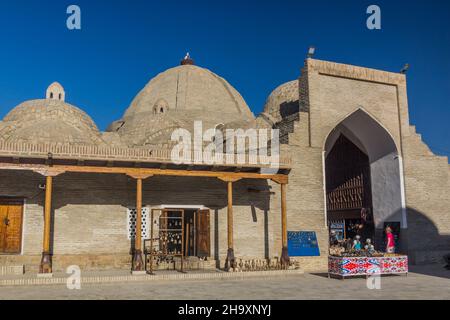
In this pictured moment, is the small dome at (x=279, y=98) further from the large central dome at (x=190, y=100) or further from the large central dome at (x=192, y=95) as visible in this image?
the large central dome at (x=192, y=95)

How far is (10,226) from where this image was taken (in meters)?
14.0

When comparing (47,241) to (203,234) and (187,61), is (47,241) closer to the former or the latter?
(203,234)

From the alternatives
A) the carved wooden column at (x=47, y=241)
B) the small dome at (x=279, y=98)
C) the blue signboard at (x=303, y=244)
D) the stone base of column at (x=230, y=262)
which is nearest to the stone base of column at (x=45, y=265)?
the carved wooden column at (x=47, y=241)

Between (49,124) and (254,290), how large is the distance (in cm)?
1080

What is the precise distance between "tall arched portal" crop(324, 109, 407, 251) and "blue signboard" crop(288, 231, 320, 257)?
4.35m

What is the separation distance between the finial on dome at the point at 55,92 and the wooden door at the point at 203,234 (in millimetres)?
14947

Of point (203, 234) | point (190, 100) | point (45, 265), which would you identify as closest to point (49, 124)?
point (45, 265)

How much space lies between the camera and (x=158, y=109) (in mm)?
27328

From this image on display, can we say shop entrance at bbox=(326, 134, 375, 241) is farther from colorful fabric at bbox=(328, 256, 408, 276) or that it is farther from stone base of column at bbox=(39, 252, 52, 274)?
stone base of column at bbox=(39, 252, 52, 274)

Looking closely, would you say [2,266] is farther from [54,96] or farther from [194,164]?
[54,96]

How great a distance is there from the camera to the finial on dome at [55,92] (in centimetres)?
2653

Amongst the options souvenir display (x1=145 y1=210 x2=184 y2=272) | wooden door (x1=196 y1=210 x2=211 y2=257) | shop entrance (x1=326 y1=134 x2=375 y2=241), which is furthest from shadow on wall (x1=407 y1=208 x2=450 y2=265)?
souvenir display (x1=145 y1=210 x2=184 y2=272)
